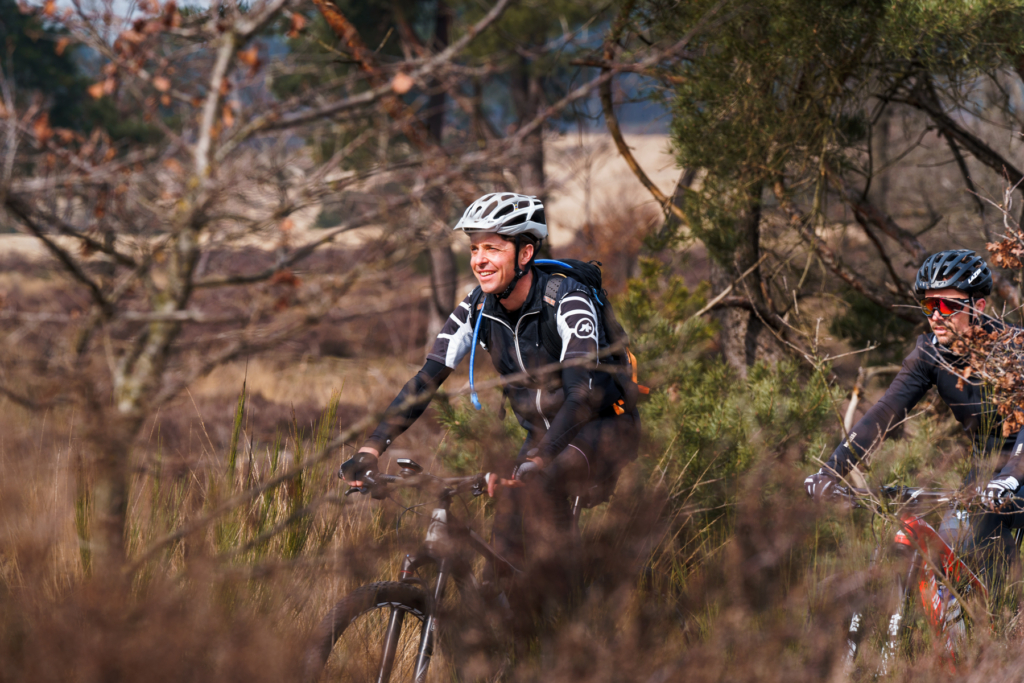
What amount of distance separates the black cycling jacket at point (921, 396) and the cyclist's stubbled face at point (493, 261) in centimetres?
163

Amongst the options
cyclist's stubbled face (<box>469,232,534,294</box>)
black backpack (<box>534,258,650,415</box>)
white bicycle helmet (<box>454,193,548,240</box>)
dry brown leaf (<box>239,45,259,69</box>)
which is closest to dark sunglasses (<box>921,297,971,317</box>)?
black backpack (<box>534,258,650,415</box>)

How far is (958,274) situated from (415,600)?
2647mm

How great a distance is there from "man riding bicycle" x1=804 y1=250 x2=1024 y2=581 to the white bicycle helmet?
5.29 ft

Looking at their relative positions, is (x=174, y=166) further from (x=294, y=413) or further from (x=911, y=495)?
(x=911, y=495)

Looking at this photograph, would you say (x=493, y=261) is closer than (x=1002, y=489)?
No

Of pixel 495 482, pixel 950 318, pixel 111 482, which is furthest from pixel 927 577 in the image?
pixel 111 482

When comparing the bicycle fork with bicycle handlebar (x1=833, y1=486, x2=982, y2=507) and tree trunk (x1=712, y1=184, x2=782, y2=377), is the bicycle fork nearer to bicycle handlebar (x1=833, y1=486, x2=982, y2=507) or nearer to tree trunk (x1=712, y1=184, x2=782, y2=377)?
bicycle handlebar (x1=833, y1=486, x2=982, y2=507)

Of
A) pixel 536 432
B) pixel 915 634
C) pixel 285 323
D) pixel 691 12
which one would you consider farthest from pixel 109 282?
pixel 691 12

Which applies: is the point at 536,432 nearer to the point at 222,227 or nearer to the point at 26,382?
the point at 222,227

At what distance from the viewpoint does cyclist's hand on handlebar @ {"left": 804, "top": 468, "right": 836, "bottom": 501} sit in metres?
3.27

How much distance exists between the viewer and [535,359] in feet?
11.5

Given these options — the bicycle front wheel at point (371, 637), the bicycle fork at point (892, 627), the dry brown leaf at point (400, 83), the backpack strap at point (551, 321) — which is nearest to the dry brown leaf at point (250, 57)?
the dry brown leaf at point (400, 83)

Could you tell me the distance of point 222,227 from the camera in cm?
221

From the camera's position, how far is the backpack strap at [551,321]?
3.45 metres
